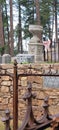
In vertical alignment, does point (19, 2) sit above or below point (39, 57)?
above

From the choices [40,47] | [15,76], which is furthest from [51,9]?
[15,76]

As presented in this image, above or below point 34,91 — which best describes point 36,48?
above

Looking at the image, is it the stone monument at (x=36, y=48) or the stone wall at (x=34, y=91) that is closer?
the stone wall at (x=34, y=91)

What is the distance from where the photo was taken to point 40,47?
1157 centimetres

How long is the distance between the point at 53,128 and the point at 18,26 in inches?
991

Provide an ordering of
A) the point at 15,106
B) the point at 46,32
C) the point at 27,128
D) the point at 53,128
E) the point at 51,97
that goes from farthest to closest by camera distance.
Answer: the point at 46,32 → the point at 51,97 → the point at 15,106 → the point at 27,128 → the point at 53,128

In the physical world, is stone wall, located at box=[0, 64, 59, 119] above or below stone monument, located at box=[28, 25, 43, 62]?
below

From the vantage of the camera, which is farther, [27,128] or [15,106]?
[15,106]

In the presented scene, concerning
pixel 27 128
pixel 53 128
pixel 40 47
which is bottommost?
pixel 40 47

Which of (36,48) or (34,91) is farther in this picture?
(36,48)

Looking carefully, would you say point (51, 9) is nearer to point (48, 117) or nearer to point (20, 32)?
point (20, 32)

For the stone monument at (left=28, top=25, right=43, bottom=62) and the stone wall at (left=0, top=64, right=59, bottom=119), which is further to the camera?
the stone monument at (left=28, top=25, right=43, bottom=62)

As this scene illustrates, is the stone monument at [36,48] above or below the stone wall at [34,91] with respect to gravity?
above

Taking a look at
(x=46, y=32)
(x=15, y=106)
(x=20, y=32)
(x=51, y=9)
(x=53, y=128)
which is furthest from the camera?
(x=46, y=32)
